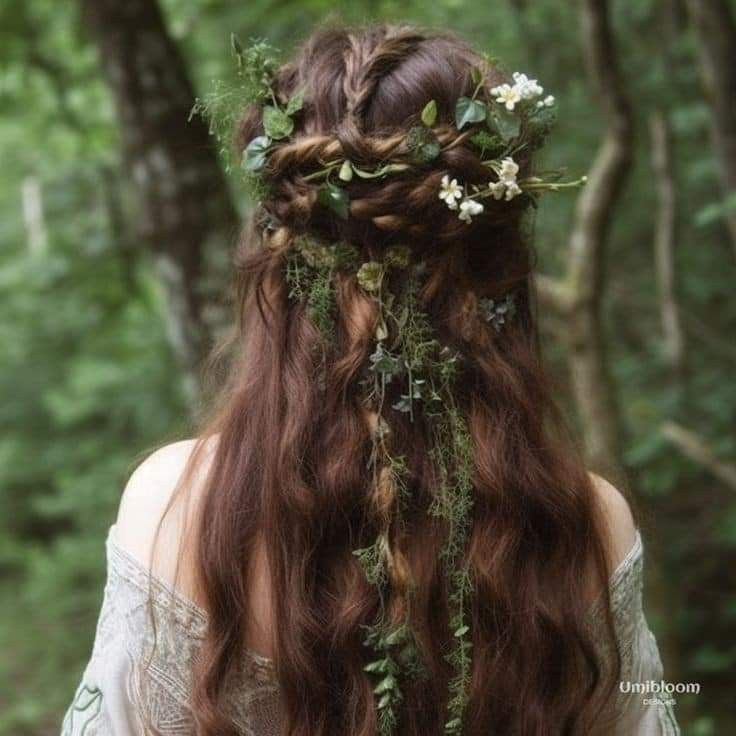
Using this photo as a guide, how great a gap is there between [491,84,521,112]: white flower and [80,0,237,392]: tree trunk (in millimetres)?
2060

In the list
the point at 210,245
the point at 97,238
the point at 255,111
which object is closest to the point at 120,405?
the point at 97,238

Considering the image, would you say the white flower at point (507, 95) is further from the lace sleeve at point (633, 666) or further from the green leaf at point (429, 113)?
the lace sleeve at point (633, 666)

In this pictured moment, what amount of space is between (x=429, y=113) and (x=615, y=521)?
749 millimetres

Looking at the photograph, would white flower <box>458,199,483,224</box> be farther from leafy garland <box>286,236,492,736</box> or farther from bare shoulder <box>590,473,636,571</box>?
bare shoulder <box>590,473,636,571</box>

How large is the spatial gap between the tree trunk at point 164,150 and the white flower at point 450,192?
2107 millimetres

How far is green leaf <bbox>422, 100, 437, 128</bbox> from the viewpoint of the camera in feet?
5.00

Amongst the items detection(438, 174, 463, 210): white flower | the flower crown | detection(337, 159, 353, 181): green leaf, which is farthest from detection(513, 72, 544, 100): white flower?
detection(337, 159, 353, 181): green leaf

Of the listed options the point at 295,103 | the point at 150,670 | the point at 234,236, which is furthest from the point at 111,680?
the point at 234,236

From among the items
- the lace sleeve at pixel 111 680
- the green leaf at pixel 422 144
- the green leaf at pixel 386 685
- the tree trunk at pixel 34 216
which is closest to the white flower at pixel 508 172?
the green leaf at pixel 422 144

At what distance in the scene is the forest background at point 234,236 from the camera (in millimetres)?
3637

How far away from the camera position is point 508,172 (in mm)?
1604

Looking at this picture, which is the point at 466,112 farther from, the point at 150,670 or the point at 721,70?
the point at 721,70

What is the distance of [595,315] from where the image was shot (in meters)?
4.05

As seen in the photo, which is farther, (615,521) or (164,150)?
(164,150)
